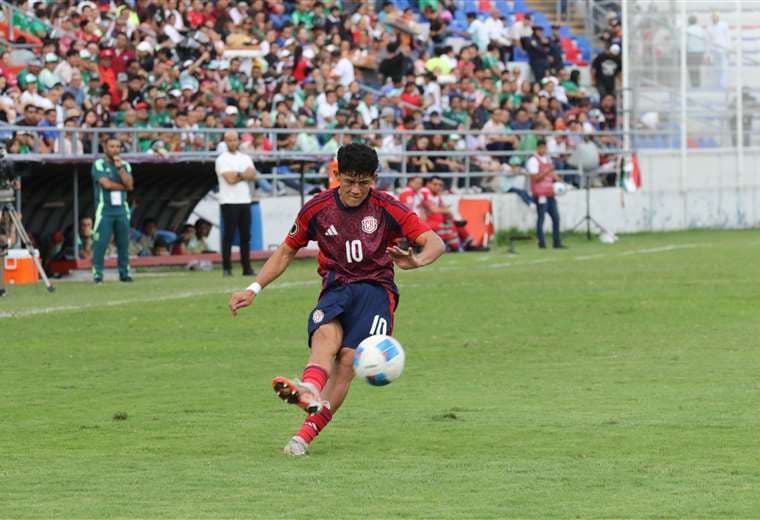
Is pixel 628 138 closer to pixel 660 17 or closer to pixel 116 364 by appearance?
pixel 660 17

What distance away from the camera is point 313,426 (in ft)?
31.3

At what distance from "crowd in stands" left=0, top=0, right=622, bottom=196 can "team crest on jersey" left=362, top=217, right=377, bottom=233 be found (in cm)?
1645

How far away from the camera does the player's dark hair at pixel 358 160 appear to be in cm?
939

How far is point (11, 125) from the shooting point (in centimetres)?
2558

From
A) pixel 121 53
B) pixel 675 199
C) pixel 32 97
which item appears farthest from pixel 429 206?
pixel 675 199

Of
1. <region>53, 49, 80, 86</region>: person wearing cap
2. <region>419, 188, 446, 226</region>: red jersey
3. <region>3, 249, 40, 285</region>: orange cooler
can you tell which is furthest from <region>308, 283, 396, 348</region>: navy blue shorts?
<region>419, 188, 446, 226</region>: red jersey

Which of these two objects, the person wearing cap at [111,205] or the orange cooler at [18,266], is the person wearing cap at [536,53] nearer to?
the person wearing cap at [111,205]

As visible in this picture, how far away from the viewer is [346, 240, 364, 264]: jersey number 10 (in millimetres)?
9711

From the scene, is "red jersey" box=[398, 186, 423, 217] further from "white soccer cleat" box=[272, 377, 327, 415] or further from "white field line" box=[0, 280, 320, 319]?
"white soccer cleat" box=[272, 377, 327, 415]

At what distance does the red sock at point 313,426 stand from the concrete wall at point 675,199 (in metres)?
26.7

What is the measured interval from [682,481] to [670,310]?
35.4ft

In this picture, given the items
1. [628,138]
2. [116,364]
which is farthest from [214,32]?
[116,364]

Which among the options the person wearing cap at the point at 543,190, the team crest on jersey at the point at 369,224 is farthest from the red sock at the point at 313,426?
the person wearing cap at the point at 543,190

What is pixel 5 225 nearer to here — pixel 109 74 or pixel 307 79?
pixel 109 74
